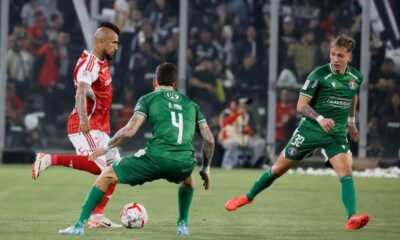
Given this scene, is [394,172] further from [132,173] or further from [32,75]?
[132,173]

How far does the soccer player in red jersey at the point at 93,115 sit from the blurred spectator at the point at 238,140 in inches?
544

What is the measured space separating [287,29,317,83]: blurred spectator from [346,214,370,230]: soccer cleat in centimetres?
1569

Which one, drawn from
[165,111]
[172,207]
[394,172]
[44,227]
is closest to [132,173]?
[165,111]

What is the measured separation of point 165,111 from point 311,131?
2.35 metres

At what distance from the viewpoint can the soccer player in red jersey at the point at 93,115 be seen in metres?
11.9

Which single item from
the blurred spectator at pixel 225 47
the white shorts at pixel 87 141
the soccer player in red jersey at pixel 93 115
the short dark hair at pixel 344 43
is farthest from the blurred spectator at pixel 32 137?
the short dark hair at pixel 344 43

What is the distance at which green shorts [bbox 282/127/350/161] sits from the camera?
483 inches

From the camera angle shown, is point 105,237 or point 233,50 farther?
point 233,50

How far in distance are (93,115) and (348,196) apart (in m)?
2.82

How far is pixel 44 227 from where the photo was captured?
11680 millimetres

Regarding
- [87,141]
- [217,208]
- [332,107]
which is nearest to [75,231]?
[87,141]

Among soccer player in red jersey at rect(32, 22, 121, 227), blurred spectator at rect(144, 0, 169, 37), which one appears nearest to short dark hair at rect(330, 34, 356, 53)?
soccer player in red jersey at rect(32, 22, 121, 227)

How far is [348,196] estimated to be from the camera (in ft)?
39.3

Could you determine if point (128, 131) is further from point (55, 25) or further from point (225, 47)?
point (55, 25)
